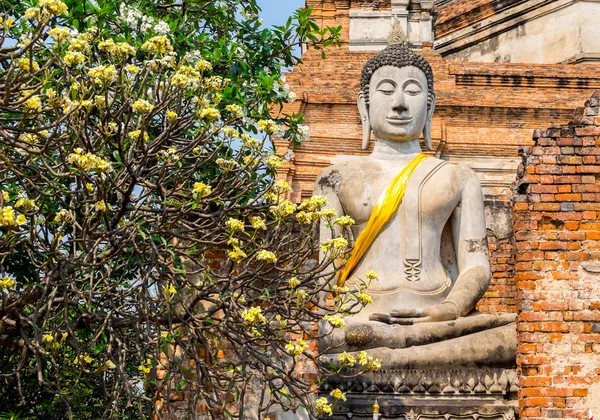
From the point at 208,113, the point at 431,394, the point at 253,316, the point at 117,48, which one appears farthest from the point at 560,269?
the point at 117,48

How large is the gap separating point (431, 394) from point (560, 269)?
3.49 ft

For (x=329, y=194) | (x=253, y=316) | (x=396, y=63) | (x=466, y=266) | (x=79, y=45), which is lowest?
(x=253, y=316)

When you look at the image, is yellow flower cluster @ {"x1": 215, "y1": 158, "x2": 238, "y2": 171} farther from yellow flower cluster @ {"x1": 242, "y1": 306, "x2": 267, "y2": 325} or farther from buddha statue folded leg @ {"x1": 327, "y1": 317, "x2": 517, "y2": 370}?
buddha statue folded leg @ {"x1": 327, "y1": 317, "x2": 517, "y2": 370}

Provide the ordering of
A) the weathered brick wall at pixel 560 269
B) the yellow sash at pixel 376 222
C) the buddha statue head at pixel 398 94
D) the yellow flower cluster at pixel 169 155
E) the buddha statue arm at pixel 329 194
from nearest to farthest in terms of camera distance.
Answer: the yellow flower cluster at pixel 169 155 < the weathered brick wall at pixel 560 269 < the yellow sash at pixel 376 222 < the buddha statue arm at pixel 329 194 < the buddha statue head at pixel 398 94

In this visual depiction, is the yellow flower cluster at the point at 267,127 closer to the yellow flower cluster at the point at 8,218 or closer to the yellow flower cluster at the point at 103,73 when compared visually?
the yellow flower cluster at the point at 103,73

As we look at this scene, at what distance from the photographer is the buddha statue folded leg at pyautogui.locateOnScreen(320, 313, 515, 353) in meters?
7.36

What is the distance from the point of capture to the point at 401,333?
7406 millimetres

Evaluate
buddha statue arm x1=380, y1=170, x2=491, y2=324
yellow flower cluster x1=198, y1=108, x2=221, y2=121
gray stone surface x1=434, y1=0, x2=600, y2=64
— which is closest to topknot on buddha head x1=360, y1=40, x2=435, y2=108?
buddha statue arm x1=380, y1=170, x2=491, y2=324

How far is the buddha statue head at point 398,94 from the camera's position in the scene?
8602 millimetres

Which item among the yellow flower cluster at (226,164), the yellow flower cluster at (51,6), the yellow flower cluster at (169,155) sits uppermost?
the yellow flower cluster at (51,6)

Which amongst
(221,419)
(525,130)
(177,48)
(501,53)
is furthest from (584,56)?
(221,419)

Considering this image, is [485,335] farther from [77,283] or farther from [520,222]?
[77,283]

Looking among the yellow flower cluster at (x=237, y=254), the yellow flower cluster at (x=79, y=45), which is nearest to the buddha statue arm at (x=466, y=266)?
the yellow flower cluster at (x=237, y=254)

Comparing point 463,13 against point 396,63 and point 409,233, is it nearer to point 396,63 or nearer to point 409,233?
point 396,63
